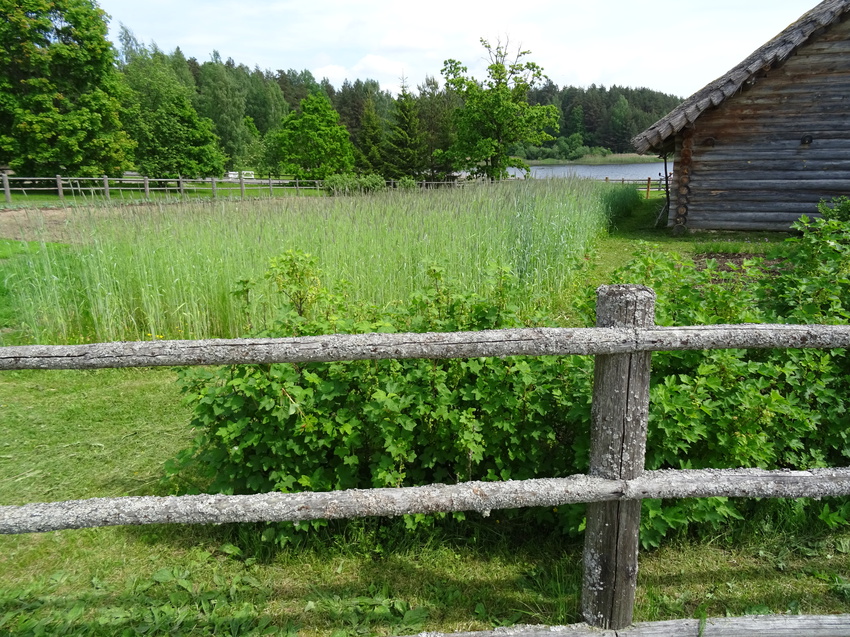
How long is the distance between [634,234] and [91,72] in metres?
32.8

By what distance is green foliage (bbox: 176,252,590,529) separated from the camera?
258 centimetres

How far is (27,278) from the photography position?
600 cm

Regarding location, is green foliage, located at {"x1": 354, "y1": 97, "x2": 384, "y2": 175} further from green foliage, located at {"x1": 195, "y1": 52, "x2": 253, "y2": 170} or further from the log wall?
the log wall

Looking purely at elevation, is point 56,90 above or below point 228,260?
above

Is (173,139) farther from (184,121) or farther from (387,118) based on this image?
(387,118)

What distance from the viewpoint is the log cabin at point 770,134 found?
12.0m

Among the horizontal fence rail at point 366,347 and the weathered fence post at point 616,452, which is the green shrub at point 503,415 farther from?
the horizontal fence rail at point 366,347

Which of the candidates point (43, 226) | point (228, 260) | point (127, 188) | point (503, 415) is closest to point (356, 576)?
point (503, 415)

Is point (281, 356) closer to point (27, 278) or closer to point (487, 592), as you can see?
point (487, 592)

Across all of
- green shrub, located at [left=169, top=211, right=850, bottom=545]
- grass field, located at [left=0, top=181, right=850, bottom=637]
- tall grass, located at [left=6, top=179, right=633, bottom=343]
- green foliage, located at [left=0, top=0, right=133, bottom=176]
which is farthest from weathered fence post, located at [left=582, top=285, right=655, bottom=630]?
green foliage, located at [left=0, top=0, right=133, bottom=176]

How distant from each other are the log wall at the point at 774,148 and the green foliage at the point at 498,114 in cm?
1294

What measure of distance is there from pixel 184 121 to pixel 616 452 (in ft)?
144

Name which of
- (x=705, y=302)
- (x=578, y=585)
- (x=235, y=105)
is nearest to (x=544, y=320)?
(x=705, y=302)

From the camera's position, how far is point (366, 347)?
1.96 m
